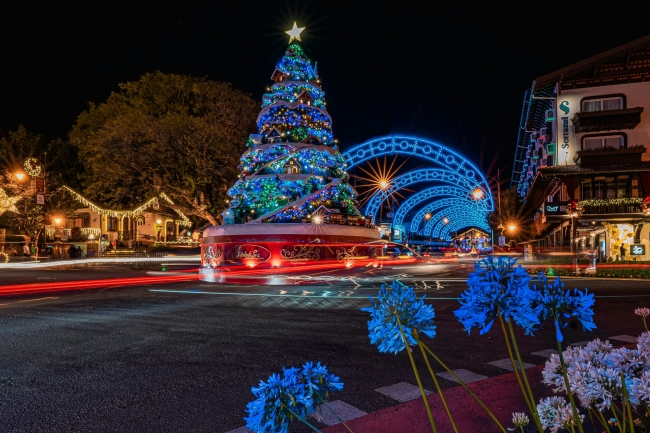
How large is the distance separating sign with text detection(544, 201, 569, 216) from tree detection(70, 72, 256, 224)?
23227 mm

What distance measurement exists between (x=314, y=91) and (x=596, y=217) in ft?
67.7

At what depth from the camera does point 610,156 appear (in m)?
33.0

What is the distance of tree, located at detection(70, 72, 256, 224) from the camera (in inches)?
1486

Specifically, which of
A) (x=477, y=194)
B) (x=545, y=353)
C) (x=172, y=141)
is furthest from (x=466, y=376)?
(x=172, y=141)

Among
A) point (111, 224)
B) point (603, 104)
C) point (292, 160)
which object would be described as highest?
point (603, 104)

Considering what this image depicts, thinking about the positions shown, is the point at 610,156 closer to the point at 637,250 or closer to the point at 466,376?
the point at 637,250

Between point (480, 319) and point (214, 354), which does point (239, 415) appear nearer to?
point (214, 354)

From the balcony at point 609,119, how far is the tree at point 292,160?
16355 mm

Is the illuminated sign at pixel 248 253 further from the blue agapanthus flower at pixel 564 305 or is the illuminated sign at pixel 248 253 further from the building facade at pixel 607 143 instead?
the blue agapanthus flower at pixel 564 305

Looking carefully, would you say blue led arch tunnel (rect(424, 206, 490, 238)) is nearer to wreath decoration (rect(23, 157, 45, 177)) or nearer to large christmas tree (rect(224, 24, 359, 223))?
large christmas tree (rect(224, 24, 359, 223))

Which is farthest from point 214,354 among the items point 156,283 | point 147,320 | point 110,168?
point 110,168

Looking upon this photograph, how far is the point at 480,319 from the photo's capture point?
1739 mm

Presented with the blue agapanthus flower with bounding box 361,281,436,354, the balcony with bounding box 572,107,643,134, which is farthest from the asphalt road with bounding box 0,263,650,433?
the balcony with bounding box 572,107,643,134

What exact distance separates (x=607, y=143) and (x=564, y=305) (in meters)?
38.3
